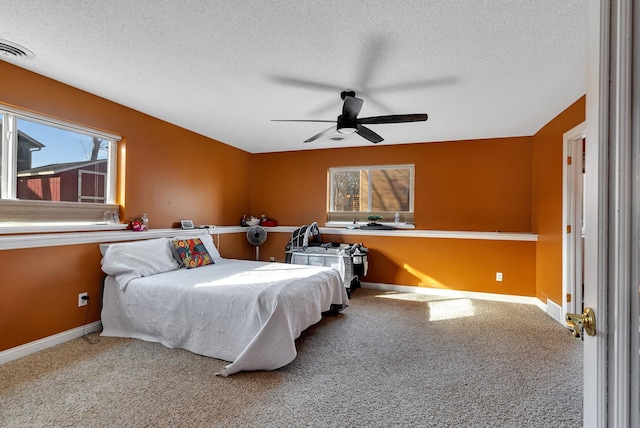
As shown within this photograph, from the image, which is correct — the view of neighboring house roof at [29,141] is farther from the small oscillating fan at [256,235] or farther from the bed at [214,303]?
the small oscillating fan at [256,235]

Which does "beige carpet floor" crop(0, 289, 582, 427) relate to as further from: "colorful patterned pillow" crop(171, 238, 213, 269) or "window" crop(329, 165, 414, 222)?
"window" crop(329, 165, 414, 222)

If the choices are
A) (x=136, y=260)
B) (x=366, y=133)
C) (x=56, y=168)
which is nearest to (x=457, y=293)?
(x=366, y=133)

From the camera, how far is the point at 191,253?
3709 millimetres

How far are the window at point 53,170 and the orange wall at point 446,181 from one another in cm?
289

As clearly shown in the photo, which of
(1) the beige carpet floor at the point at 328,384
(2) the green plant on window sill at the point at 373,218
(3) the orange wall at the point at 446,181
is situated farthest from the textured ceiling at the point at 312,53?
(1) the beige carpet floor at the point at 328,384

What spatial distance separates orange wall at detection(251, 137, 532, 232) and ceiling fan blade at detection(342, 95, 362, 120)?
244 centimetres

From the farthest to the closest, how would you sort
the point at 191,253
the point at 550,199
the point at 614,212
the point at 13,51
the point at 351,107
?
the point at 550,199 → the point at 191,253 → the point at 351,107 → the point at 13,51 → the point at 614,212

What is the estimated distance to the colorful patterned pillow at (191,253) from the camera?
11.8ft

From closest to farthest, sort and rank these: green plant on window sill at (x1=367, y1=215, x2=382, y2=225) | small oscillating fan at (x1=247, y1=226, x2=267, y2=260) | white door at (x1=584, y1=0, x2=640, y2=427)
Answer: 1. white door at (x1=584, y1=0, x2=640, y2=427)
2. green plant on window sill at (x1=367, y1=215, x2=382, y2=225)
3. small oscillating fan at (x1=247, y1=226, x2=267, y2=260)

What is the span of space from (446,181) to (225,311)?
149 inches

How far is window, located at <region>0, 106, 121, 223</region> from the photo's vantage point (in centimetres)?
267

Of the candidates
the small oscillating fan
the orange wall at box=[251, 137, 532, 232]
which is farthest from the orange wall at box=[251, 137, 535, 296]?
the small oscillating fan

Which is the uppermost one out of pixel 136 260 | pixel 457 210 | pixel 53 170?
pixel 53 170

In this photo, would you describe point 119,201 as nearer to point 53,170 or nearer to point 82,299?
point 53,170
